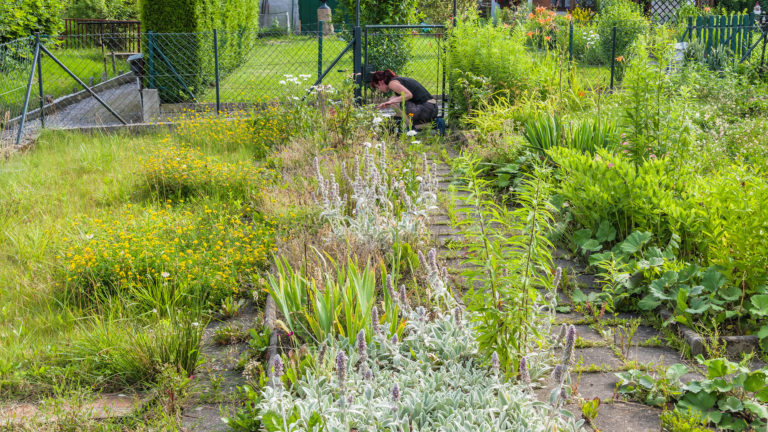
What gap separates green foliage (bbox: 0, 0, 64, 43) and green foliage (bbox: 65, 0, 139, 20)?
30.3ft

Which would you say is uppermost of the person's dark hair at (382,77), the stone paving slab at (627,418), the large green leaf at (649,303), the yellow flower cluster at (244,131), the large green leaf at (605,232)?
the person's dark hair at (382,77)

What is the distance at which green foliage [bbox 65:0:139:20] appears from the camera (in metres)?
21.7

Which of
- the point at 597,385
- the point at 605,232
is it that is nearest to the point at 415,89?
the point at 605,232

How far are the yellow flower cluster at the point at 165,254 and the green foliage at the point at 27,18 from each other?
26.1ft

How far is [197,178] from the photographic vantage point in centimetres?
635

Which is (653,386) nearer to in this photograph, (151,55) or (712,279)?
(712,279)

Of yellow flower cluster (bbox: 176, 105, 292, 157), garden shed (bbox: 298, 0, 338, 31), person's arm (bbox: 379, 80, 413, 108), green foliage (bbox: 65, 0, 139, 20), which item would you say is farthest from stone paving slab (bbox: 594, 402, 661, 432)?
garden shed (bbox: 298, 0, 338, 31)

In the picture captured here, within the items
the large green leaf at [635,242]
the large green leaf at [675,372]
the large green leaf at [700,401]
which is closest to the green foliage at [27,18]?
the large green leaf at [635,242]

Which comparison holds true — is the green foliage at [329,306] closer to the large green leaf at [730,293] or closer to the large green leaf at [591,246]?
the large green leaf at [591,246]

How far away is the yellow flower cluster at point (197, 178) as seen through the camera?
629cm

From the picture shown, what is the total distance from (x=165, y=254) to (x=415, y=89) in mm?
5555

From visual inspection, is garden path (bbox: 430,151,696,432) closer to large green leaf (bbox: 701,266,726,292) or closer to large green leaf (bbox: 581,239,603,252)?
large green leaf (bbox: 581,239,603,252)

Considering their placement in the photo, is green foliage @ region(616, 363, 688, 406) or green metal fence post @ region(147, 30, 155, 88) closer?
green foliage @ region(616, 363, 688, 406)

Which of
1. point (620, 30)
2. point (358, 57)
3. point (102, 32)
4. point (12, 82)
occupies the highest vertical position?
point (102, 32)
